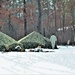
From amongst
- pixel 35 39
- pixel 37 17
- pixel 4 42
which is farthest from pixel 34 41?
pixel 37 17

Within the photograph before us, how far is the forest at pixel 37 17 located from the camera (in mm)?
36094

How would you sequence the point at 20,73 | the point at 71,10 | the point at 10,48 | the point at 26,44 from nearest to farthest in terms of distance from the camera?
the point at 20,73
the point at 10,48
the point at 26,44
the point at 71,10

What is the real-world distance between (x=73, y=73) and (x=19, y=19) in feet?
99.5

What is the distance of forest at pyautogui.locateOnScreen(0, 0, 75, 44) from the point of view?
118 ft

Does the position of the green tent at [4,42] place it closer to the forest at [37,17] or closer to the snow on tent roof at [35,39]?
the snow on tent roof at [35,39]

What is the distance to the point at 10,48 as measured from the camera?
16.1 metres

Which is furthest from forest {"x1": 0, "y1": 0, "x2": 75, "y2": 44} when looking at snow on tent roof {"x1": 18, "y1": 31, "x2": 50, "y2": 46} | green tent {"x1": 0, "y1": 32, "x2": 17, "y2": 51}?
green tent {"x1": 0, "y1": 32, "x2": 17, "y2": 51}

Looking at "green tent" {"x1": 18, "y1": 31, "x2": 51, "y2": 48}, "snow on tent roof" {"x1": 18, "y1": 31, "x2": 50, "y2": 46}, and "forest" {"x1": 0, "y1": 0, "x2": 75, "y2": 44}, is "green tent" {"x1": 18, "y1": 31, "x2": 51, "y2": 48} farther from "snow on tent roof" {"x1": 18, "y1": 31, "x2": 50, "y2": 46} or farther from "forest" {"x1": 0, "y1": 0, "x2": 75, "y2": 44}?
"forest" {"x1": 0, "y1": 0, "x2": 75, "y2": 44}

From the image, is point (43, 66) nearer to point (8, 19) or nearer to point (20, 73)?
point (20, 73)

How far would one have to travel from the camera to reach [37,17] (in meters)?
44.3

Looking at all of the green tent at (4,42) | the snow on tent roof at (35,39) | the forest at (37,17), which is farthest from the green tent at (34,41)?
the forest at (37,17)

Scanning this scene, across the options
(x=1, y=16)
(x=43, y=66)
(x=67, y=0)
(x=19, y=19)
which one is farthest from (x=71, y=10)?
(x=43, y=66)

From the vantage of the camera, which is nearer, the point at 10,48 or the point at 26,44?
the point at 10,48

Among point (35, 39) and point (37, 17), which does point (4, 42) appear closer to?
point (35, 39)
